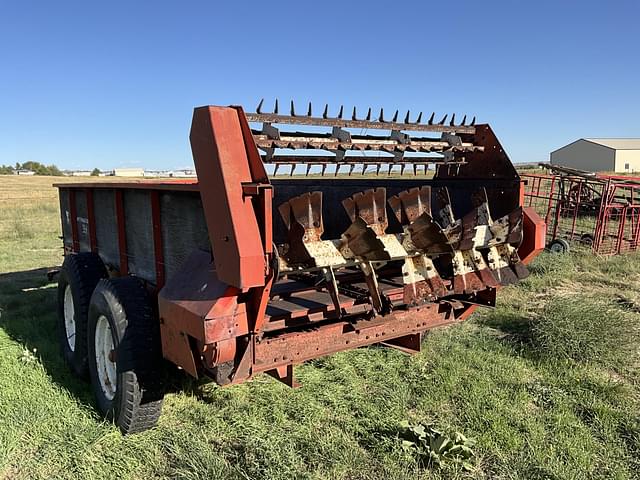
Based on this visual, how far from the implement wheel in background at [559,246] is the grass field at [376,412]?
560 cm

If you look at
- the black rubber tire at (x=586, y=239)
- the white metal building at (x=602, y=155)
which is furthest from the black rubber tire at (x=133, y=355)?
the white metal building at (x=602, y=155)

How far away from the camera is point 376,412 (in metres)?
3.58

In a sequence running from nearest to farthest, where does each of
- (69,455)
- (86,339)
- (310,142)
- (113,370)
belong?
(69,455)
(310,142)
(113,370)
(86,339)

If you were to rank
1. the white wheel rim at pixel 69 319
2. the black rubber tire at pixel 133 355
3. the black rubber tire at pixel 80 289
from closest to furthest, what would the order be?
1. the black rubber tire at pixel 133 355
2. the black rubber tire at pixel 80 289
3. the white wheel rim at pixel 69 319

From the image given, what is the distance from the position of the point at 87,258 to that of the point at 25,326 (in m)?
1.70

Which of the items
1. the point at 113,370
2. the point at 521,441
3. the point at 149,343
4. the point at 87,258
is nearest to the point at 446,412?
the point at 521,441

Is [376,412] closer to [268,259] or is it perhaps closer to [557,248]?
[268,259]

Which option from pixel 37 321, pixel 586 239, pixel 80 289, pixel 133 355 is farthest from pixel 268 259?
pixel 586 239

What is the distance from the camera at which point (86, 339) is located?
3.77 meters

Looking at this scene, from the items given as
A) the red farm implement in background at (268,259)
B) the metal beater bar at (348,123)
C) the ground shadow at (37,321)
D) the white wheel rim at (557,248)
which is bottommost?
the ground shadow at (37,321)

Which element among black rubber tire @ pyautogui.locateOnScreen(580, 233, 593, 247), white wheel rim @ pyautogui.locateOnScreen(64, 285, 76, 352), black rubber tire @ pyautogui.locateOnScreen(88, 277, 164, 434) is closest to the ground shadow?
white wheel rim @ pyautogui.locateOnScreen(64, 285, 76, 352)

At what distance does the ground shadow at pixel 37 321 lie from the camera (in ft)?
13.2

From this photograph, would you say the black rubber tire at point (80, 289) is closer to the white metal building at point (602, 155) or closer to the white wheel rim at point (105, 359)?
the white wheel rim at point (105, 359)

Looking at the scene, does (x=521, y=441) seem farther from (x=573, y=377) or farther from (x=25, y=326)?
(x=25, y=326)
